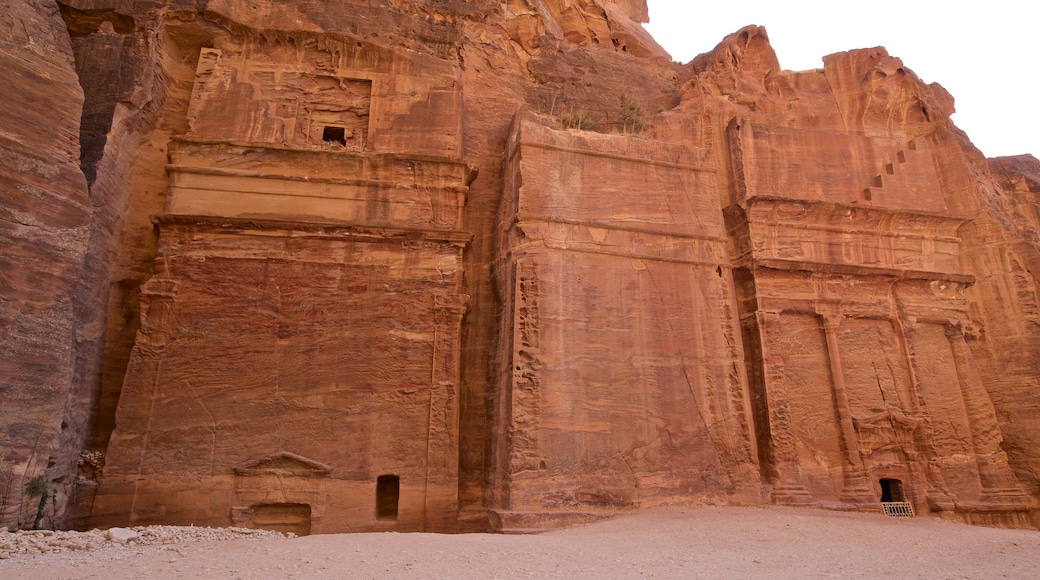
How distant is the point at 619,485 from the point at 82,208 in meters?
7.43

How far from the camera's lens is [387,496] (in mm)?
8617

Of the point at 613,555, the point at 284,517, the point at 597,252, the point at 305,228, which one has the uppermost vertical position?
the point at 305,228

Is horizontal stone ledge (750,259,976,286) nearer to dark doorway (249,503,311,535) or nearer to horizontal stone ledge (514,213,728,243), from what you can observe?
horizontal stone ledge (514,213,728,243)

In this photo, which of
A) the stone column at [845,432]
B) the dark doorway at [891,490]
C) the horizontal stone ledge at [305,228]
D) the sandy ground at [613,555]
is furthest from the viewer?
the dark doorway at [891,490]

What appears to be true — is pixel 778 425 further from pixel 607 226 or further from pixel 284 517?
pixel 284 517

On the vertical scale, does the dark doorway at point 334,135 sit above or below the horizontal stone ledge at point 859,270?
above

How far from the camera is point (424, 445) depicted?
28.2 feet

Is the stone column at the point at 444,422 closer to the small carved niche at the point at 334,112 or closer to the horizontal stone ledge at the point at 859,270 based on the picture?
the small carved niche at the point at 334,112

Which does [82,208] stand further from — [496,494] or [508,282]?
[496,494]

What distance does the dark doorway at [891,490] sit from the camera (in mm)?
10570

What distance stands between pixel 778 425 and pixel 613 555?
5.37 m

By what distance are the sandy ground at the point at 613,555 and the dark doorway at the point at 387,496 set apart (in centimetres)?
179

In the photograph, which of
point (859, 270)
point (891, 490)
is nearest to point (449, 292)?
point (859, 270)

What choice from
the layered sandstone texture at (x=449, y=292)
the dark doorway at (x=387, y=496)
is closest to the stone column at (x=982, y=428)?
the layered sandstone texture at (x=449, y=292)
